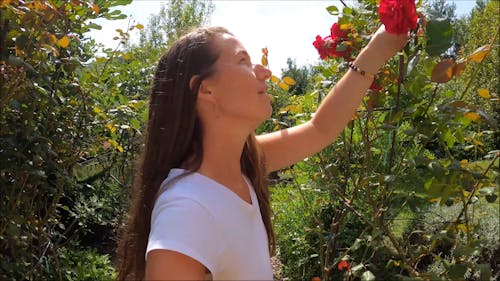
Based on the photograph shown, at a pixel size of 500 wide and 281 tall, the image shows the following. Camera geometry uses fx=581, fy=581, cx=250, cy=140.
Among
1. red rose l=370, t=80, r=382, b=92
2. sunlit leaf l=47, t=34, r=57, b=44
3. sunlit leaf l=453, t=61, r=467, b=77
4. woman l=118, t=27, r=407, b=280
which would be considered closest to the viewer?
woman l=118, t=27, r=407, b=280

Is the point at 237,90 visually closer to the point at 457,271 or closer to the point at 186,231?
the point at 186,231

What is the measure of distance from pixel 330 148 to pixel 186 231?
2384 mm

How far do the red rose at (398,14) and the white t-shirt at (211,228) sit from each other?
0.54 m

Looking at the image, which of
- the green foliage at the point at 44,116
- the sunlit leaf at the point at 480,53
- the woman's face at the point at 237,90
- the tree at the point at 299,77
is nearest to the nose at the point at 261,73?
the woman's face at the point at 237,90

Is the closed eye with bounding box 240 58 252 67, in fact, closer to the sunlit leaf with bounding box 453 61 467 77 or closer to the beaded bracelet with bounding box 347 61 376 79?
the beaded bracelet with bounding box 347 61 376 79

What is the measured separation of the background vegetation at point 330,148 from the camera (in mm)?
1448

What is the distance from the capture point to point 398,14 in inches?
51.6

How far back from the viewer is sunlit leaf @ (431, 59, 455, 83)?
4.47ft

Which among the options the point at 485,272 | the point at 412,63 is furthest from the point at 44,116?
the point at 485,272

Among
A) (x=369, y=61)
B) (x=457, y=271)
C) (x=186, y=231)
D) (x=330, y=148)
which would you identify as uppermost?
(x=369, y=61)

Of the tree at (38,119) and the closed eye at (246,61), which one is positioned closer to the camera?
the closed eye at (246,61)

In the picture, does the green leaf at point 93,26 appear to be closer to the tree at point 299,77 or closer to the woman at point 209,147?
the woman at point 209,147

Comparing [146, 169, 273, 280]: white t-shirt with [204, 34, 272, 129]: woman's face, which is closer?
[146, 169, 273, 280]: white t-shirt

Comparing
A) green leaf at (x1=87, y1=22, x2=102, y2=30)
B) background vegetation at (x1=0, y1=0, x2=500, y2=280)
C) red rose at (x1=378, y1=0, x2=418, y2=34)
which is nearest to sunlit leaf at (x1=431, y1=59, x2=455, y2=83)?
background vegetation at (x1=0, y1=0, x2=500, y2=280)
